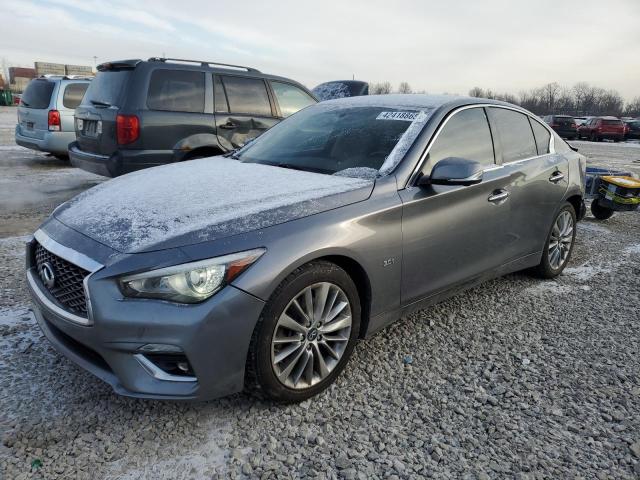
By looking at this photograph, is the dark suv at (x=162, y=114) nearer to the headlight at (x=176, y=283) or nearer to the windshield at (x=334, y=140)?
the windshield at (x=334, y=140)

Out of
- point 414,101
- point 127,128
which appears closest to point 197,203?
point 414,101

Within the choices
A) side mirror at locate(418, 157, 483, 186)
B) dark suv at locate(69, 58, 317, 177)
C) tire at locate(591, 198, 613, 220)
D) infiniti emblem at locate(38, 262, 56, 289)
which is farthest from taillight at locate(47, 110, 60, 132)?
tire at locate(591, 198, 613, 220)

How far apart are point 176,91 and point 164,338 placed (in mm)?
4825

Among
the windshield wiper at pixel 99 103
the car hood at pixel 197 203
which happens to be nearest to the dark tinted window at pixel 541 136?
the car hood at pixel 197 203

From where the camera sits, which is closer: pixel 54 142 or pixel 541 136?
pixel 541 136

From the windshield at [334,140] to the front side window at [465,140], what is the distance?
23cm

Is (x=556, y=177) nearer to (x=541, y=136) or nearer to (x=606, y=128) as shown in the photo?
(x=541, y=136)

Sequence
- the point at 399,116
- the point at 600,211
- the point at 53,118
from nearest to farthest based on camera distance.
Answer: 1. the point at 399,116
2. the point at 600,211
3. the point at 53,118

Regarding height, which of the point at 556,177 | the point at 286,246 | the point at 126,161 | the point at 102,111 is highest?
the point at 102,111

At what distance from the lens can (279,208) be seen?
2.54 meters

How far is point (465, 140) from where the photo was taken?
3529 millimetres

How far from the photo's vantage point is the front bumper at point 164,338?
2152 millimetres

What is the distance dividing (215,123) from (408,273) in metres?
4.28

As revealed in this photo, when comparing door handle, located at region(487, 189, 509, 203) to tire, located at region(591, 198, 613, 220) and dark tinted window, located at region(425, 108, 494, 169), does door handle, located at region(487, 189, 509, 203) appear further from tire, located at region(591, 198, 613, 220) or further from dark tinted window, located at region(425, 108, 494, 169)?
tire, located at region(591, 198, 613, 220)
